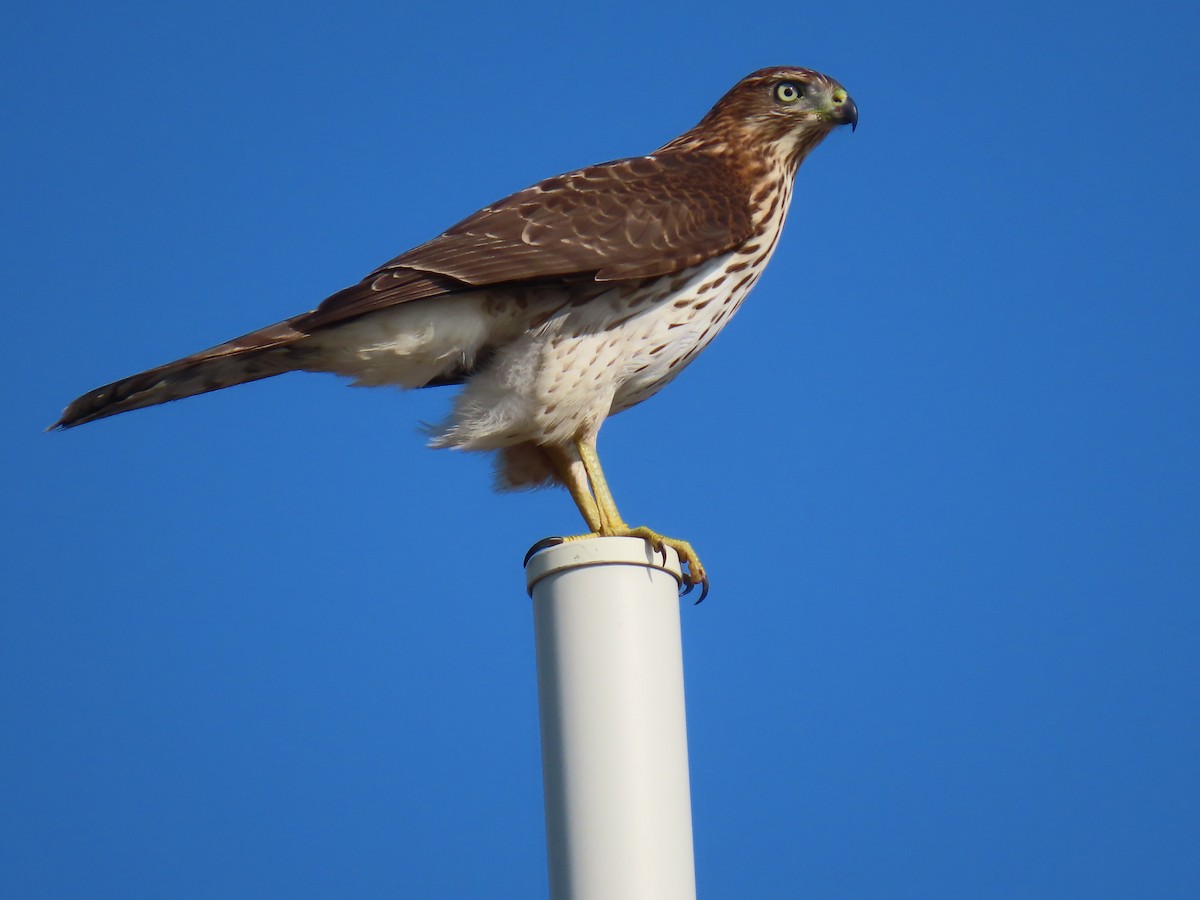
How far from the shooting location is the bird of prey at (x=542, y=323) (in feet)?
17.1

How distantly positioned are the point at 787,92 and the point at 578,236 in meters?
1.41

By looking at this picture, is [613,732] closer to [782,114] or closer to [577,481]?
[577,481]

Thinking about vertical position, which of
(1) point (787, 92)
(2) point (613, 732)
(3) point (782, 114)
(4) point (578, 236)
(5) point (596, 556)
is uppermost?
(1) point (787, 92)

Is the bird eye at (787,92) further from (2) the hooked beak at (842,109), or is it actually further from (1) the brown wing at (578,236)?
(1) the brown wing at (578,236)

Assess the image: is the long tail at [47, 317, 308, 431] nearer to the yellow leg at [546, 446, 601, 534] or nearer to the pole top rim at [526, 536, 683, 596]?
the yellow leg at [546, 446, 601, 534]

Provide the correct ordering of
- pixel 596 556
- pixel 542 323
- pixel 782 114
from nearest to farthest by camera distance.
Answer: pixel 596 556 < pixel 542 323 < pixel 782 114

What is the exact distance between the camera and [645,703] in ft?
12.2

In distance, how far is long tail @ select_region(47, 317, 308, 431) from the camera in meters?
5.04

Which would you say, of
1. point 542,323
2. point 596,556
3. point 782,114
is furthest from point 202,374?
point 782,114

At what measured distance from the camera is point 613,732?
145 inches

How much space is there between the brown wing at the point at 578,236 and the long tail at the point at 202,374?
0.36 ft

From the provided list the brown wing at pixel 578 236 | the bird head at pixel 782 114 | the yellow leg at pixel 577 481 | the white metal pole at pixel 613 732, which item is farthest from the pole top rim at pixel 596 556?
the bird head at pixel 782 114

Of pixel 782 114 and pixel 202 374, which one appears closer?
pixel 202 374

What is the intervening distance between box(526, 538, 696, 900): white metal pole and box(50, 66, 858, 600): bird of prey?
106 cm
